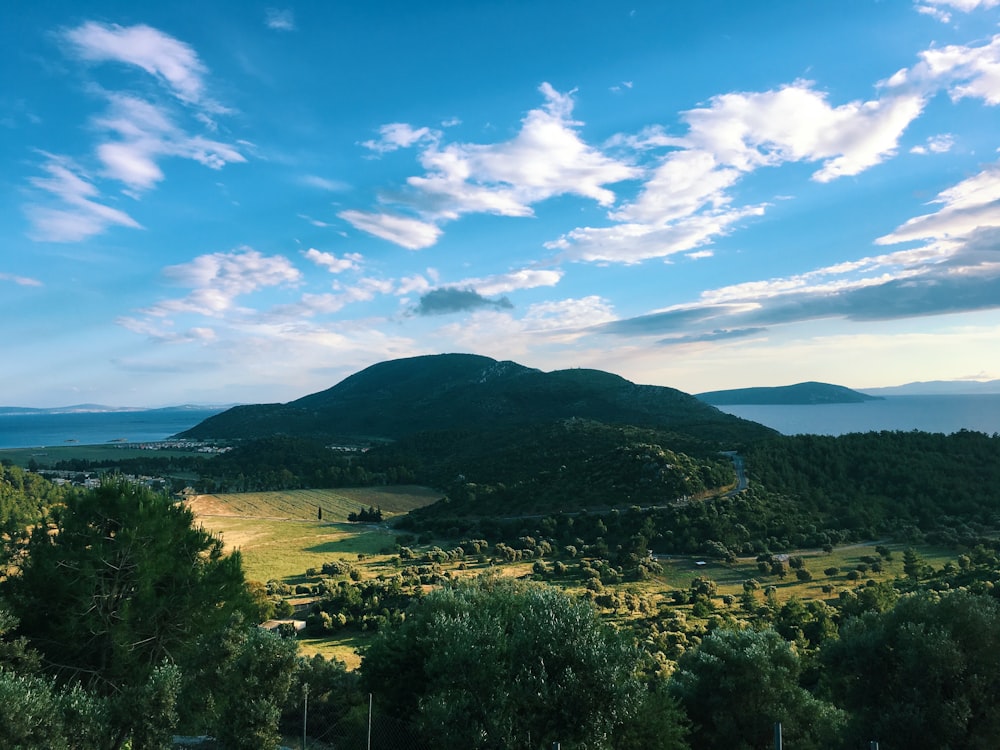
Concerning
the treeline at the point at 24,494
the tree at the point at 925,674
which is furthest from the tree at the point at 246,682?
the treeline at the point at 24,494

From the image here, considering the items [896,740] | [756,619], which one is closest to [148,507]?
[896,740]

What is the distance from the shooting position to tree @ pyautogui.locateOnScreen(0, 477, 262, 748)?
19.8 meters

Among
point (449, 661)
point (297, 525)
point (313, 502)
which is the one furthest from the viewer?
point (313, 502)

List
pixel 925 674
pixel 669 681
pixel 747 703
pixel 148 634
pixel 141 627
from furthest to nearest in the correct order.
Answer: pixel 148 634
pixel 141 627
pixel 669 681
pixel 747 703
pixel 925 674

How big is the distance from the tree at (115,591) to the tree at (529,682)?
9014mm

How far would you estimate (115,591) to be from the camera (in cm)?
2039

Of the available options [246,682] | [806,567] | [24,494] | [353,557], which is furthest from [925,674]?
[24,494]

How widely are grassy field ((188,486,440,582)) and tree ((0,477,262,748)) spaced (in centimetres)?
2075

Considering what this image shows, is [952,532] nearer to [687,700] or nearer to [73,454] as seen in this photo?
[687,700]

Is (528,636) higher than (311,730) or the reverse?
higher

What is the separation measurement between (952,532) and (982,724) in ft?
177

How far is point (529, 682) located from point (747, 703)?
850cm

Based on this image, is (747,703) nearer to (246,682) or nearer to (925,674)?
(925,674)

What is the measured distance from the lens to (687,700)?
63.7 ft
